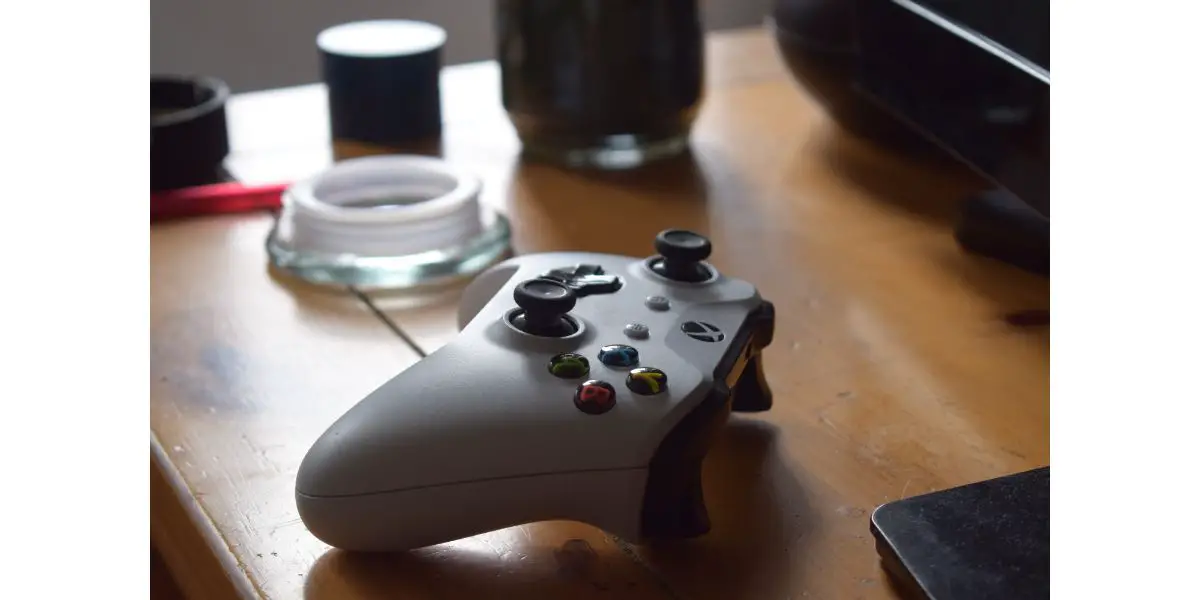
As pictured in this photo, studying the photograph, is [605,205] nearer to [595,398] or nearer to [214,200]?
[214,200]

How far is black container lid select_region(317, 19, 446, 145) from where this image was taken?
751 mm

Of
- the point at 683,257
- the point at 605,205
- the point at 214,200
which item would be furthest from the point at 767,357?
the point at 214,200

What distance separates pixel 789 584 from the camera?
0.38m

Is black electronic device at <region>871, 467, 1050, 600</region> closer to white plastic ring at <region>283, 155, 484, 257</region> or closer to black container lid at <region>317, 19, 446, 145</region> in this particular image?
white plastic ring at <region>283, 155, 484, 257</region>

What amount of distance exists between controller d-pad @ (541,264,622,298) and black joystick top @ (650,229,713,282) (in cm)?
2

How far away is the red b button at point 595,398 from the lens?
0.37 m

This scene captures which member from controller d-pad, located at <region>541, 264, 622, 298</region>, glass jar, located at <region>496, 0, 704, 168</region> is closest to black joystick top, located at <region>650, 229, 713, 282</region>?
controller d-pad, located at <region>541, 264, 622, 298</region>

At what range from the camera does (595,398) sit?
372mm

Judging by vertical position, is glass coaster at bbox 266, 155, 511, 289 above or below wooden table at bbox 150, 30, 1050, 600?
above

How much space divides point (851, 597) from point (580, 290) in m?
0.13

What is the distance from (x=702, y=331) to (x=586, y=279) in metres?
0.05
